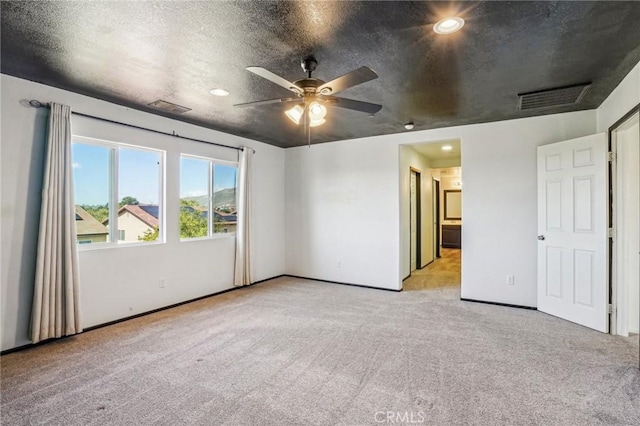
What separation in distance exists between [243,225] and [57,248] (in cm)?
253

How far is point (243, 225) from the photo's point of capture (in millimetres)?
5324

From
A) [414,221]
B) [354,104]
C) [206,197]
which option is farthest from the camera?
[414,221]

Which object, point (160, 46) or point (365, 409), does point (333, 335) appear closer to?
point (365, 409)

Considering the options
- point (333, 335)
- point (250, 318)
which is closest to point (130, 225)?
point (250, 318)

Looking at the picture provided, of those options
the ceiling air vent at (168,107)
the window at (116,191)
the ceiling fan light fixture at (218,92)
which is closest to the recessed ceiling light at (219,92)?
the ceiling fan light fixture at (218,92)

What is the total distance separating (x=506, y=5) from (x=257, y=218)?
15.4 ft

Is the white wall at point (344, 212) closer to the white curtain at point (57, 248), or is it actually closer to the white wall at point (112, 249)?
the white wall at point (112, 249)

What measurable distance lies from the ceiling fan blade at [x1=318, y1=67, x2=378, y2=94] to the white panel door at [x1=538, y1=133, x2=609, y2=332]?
118 inches

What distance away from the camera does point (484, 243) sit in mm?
4613

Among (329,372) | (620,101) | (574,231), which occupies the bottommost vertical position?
(329,372)

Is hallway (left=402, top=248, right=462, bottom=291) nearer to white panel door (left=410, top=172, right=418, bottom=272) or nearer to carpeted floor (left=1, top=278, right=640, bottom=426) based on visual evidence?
white panel door (left=410, top=172, right=418, bottom=272)

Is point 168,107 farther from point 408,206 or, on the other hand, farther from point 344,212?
point 408,206

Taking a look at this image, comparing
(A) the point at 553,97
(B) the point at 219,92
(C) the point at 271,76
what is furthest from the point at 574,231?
(B) the point at 219,92

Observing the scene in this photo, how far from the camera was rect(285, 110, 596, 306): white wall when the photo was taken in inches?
171
